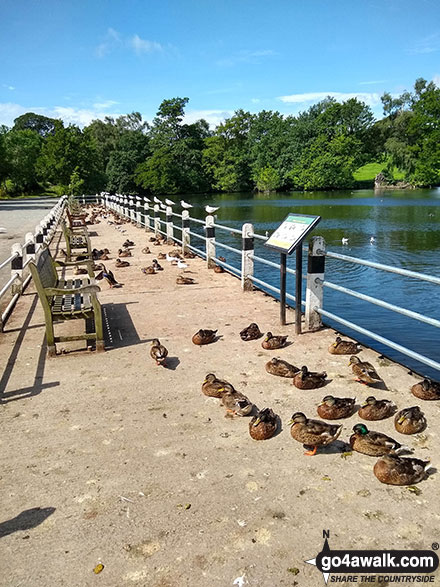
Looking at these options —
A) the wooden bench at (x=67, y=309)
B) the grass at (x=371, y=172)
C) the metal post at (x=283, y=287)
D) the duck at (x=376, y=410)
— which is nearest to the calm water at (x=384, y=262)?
the metal post at (x=283, y=287)

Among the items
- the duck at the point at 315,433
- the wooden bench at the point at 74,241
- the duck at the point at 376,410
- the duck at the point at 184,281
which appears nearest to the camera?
the duck at the point at 315,433

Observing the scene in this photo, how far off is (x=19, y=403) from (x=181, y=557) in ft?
9.05

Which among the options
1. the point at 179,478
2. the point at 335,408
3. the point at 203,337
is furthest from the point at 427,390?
the point at 203,337

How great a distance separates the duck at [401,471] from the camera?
11.2 feet

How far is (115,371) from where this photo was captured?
564cm

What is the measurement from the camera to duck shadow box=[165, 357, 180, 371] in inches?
226

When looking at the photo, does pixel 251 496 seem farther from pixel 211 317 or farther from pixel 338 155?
pixel 338 155

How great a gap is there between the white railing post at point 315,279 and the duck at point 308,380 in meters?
1.83

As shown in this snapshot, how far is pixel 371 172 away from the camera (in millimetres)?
95562

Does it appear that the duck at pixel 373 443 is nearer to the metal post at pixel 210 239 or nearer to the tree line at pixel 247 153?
the metal post at pixel 210 239

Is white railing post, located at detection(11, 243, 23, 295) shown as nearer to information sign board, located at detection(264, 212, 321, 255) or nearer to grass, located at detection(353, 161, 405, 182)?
information sign board, located at detection(264, 212, 321, 255)

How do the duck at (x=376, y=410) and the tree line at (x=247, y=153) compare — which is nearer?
the duck at (x=376, y=410)

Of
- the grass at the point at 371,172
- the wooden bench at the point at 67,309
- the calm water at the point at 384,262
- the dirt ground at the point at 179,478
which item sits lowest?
the calm water at the point at 384,262

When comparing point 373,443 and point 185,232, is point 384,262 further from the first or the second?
point 373,443
